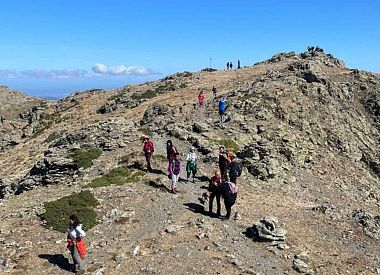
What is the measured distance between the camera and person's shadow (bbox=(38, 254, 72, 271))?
2088 cm

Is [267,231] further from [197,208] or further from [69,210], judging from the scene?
[69,210]

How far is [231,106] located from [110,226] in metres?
30.5

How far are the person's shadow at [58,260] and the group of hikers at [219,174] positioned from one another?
8.87 metres

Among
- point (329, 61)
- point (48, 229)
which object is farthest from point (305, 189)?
point (329, 61)

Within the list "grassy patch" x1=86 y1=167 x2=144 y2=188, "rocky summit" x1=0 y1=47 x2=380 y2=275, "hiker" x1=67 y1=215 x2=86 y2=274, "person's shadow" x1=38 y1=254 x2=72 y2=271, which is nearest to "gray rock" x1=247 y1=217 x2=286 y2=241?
"rocky summit" x1=0 y1=47 x2=380 y2=275

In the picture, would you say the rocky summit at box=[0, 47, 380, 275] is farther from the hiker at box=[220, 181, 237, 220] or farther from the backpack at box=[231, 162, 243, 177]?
the backpack at box=[231, 162, 243, 177]

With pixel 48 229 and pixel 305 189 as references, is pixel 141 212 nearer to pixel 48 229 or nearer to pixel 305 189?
pixel 48 229

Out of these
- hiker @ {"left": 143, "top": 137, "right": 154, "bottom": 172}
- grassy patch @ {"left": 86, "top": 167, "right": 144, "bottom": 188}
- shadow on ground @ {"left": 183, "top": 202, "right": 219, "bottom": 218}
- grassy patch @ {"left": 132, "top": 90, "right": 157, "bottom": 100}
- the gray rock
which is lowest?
the gray rock

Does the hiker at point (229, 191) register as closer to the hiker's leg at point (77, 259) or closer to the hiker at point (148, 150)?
the hiker's leg at point (77, 259)

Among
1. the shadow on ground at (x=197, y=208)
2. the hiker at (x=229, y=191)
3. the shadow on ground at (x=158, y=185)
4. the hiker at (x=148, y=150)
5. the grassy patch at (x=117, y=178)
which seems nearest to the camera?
the hiker at (x=229, y=191)

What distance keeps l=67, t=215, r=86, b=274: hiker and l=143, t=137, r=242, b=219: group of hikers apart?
8.30 metres

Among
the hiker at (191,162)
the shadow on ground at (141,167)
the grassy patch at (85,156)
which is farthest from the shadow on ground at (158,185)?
the grassy patch at (85,156)

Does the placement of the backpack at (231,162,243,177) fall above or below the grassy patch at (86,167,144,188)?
above

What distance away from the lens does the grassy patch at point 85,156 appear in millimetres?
35156
